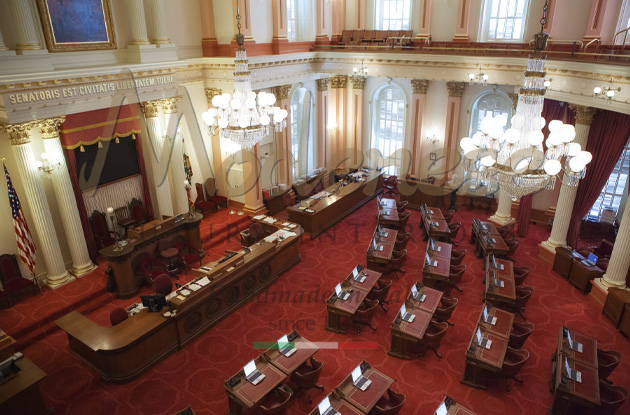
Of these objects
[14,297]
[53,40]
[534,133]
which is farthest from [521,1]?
[14,297]

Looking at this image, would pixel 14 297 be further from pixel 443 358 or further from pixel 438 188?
pixel 438 188

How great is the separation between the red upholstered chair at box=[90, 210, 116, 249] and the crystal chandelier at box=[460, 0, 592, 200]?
28.5 feet

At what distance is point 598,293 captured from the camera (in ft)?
29.1

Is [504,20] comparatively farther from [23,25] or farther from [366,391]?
[23,25]

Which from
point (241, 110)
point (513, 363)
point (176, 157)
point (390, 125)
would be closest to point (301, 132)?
point (390, 125)

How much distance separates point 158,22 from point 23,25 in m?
3.01

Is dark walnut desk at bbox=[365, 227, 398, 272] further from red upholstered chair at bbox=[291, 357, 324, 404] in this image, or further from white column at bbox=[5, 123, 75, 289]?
white column at bbox=[5, 123, 75, 289]

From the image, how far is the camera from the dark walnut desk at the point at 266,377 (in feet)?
19.6

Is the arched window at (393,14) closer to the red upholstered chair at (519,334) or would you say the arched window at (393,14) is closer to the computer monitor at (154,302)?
the red upholstered chair at (519,334)

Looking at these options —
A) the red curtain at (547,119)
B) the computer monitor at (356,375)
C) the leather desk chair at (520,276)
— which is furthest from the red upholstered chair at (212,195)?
the red curtain at (547,119)

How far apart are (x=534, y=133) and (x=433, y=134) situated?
9.15 metres

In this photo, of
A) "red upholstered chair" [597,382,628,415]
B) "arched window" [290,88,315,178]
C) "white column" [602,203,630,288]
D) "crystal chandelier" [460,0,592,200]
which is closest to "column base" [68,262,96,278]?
"arched window" [290,88,315,178]

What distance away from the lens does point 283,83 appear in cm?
1277

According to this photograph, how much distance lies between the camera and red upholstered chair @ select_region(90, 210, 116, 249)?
10.2 meters
